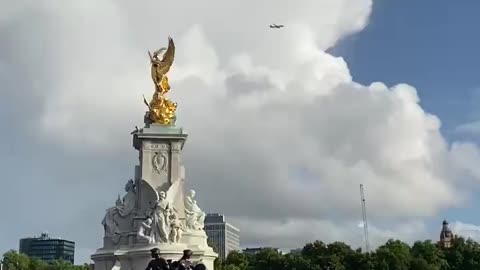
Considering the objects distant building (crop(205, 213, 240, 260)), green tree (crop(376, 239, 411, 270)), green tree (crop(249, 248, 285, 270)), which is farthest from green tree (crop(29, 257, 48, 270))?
distant building (crop(205, 213, 240, 260))

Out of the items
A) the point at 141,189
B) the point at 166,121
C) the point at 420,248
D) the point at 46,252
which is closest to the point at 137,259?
the point at 141,189

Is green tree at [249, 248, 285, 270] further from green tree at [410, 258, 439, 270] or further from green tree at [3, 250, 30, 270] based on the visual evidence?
green tree at [3, 250, 30, 270]

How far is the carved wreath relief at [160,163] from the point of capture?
41.9 metres

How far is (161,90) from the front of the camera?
44844 mm

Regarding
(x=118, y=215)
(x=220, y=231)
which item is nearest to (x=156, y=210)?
(x=118, y=215)

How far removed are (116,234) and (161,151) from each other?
18.2 feet

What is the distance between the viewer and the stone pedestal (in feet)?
128

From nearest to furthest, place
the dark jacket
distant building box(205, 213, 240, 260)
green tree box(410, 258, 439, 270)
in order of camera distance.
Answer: the dark jacket
green tree box(410, 258, 439, 270)
distant building box(205, 213, 240, 260)

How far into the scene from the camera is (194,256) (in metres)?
38.9

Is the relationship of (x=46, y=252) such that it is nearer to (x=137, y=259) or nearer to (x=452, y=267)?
(x=452, y=267)

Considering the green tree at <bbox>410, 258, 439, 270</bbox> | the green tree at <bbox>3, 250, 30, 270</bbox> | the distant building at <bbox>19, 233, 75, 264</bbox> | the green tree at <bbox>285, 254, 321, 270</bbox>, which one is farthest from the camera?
the distant building at <bbox>19, 233, 75, 264</bbox>

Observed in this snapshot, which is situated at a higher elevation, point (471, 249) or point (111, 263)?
point (471, 249)

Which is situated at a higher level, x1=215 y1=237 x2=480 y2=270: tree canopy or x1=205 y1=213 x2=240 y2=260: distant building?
x1=205 y1=213 x2=240 y2=260: distant building

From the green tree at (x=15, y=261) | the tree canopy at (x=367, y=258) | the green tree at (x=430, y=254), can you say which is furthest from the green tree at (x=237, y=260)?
the green tree at (x=15, y=261)
